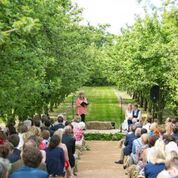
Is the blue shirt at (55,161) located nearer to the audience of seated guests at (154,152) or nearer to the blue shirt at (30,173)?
the audience of seated guests at (154,152)

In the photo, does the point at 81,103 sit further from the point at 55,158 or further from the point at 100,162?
the point at 55,158

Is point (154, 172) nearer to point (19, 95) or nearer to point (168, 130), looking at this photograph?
point (168, 130)

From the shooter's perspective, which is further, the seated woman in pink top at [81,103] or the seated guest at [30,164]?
the seated woman in pink top at [81,103]

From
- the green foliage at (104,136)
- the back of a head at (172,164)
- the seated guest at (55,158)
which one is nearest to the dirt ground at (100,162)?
the green foliage at (104,136)

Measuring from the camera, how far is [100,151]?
2642 centimetres

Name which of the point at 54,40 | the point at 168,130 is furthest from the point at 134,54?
the point at 168,130

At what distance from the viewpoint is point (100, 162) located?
22.6 meters

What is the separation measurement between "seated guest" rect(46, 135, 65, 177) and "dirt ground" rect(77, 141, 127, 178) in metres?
5.77

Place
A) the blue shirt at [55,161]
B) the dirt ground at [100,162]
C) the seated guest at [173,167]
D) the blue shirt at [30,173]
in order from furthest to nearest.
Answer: the dirt ground at [100,162] < the blue shirt at [55,161] < the seated guest at [173,167] < the blue shirt at [30,173]

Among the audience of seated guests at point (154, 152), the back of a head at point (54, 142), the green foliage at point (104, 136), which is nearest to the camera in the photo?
the audience of seated guests at point (154, 152)

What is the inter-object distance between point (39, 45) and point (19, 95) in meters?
2.53

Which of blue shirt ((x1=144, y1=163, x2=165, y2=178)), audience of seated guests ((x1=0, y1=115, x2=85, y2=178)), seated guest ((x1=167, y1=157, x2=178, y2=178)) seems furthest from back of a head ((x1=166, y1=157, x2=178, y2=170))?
audience of seated guests ((x1=0, y1=115, x2=85, y2=178))

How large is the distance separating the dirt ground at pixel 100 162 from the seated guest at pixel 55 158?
5.77 metres

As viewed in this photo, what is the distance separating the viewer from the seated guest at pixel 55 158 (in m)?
12.7
